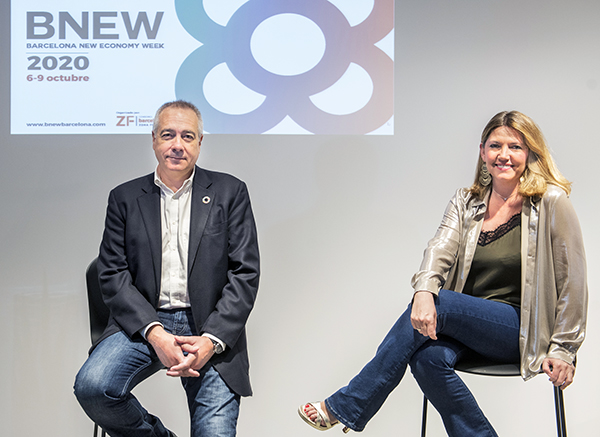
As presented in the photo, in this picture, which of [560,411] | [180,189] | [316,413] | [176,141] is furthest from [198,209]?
[560,411]

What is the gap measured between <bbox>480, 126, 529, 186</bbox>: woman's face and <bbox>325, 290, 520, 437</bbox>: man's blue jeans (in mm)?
471

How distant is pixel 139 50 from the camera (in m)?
2.64

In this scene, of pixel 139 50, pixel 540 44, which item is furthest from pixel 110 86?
pixel 540 44

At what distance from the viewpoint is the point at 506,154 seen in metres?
1.89

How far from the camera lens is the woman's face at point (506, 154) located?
6.23 feet

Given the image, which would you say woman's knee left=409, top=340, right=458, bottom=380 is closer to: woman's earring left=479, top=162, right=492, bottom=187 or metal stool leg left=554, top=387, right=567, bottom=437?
metal stool leg left=554, top=387, right=567, bottom=437

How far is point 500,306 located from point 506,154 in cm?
53

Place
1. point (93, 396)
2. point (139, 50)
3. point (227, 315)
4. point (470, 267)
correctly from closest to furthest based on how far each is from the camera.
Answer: point (93, 396)
point (227, 315)
point (470, 267)
point (139, 50)

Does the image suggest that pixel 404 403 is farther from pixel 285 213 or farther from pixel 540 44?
pixel 540 44

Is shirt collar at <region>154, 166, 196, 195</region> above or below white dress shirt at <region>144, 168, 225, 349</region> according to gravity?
above

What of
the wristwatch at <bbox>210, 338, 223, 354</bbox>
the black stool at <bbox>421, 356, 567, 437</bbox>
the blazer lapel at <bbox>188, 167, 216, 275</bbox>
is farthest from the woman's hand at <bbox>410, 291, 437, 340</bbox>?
the blazer lapel at <bbox>188, 167, 216, 275</bbox>

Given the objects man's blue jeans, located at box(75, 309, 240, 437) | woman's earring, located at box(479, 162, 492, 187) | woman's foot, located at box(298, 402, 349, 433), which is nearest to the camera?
man's blue jeans, located at box(75, 309, 240, 437)

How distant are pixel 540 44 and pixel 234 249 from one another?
6.15ft

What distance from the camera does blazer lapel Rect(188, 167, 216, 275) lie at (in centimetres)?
182
